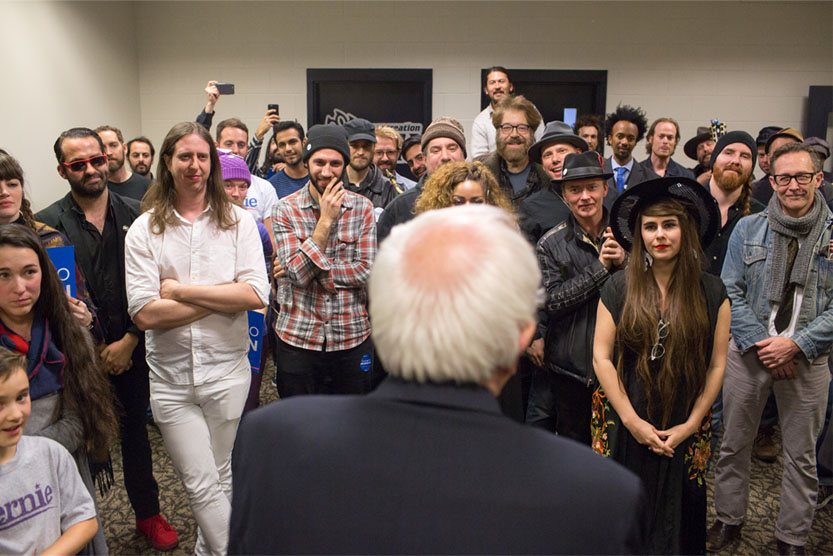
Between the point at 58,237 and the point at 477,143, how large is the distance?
2737mm

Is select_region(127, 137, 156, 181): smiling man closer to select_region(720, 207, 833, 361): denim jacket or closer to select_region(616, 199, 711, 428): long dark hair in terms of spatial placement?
select_region(616, 199, 711, 428): long dark hair

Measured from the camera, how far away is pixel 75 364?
189 centimetres

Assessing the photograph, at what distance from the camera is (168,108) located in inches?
246

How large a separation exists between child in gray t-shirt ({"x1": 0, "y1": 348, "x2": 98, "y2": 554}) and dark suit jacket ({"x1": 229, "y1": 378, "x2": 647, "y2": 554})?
1.06 m

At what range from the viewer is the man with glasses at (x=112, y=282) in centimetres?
242

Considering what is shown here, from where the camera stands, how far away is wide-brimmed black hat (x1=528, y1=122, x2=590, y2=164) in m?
2.96

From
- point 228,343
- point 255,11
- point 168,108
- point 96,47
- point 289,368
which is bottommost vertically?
point 289,368

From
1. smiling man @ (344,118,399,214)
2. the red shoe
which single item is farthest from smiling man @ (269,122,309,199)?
the red shoe

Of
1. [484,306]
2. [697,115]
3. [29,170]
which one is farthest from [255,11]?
[484,306]

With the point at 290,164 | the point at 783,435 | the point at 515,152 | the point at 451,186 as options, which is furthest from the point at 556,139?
the point at 290,164

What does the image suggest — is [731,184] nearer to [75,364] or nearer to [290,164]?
[290,164]

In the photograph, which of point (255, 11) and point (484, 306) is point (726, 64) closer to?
point (255, 11)

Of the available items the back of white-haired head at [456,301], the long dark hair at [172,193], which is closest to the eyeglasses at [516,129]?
the long dark hair at [172,193]

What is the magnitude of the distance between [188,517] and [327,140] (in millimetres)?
1720
